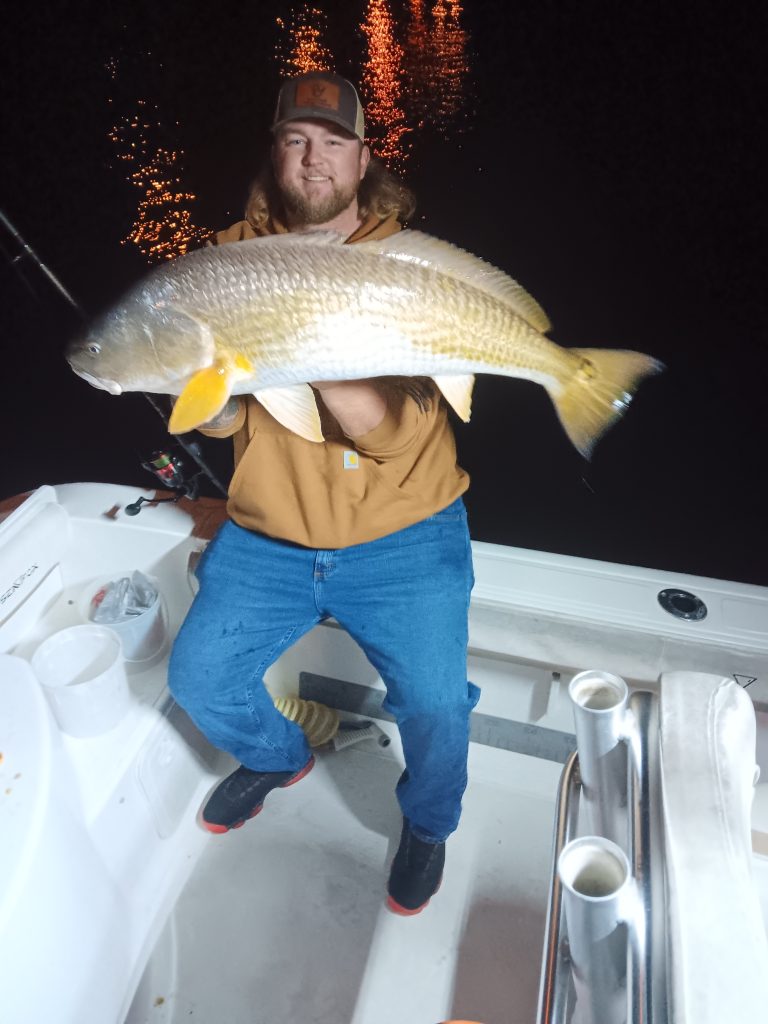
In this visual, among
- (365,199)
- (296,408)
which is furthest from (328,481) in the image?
(365,199)

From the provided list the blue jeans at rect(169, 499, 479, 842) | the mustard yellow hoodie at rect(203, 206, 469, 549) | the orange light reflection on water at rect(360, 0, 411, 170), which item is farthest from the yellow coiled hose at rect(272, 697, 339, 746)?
the orange light reflection on water at rect(360, 0, 411, 170)

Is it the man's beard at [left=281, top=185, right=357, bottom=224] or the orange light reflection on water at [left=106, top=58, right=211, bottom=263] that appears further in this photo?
the orange light reflection on water at [left=106, top=58, right=211, bottom=263]

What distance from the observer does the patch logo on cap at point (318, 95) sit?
1689 millimetres

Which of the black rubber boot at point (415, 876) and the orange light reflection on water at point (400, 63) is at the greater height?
the orange light reflection on water at point (400, 63)

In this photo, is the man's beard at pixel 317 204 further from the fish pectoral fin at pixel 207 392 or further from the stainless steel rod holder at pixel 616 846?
the stainless steel rod holder at pixel 616 846

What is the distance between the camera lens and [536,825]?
2.04 metres

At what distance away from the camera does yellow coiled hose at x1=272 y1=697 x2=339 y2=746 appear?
88.9 inches

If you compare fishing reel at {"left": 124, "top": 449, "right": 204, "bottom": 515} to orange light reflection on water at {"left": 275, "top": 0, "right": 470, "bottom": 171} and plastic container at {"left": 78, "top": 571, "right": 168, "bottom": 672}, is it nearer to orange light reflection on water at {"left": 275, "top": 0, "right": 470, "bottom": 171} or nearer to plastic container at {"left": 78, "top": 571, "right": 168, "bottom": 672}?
plastic container at {"left": 78, "top": 571, "right": 168, "bottom": 672}

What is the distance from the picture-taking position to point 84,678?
1.89 metres

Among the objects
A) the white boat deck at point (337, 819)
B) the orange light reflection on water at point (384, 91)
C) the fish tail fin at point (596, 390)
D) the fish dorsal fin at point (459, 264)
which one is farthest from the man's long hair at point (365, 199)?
the orange light reflection on water at point (384, 91)

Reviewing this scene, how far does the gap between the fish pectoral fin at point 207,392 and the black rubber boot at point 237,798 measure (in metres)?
1.29

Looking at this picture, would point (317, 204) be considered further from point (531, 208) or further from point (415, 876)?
point (531, 208)

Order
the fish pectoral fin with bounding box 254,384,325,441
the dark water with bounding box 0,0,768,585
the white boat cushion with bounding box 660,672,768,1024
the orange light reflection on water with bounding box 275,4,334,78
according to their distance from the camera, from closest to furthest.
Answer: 1. the white boat cushion with bounding box 660,672,768,1024
2. the fish pectoral fin with bounding box 254,384,325,441
3. the dark water with bounding box 0,0,768,585
4. the orange light reflection on water with bounding box 275,4,334,78

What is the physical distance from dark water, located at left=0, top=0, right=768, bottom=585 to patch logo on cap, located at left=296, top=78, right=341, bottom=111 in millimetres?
1213
